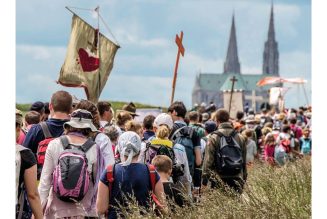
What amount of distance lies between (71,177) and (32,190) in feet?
2.99

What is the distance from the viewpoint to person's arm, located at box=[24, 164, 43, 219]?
6.32 metres

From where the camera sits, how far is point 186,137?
11.5m

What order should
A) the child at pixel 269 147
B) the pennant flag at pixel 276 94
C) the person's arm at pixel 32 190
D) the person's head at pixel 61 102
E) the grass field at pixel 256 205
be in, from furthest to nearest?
1. the pennant flag at pixel 276 94
2. the child at pixel 269 147
3. the person's head at pixel 61 102
4. the grass field at pixel 256 205
5. the person's arm at pixel 32 190

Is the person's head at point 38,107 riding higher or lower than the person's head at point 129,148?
higher

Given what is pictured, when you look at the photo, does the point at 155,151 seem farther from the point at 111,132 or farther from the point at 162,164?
the point at 162,164

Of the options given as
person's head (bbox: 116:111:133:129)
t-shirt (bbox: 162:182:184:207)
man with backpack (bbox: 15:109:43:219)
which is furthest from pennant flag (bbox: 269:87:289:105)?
man with backpack (bbox: 15:109:43:219)

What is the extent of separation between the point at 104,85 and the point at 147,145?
6647 mm

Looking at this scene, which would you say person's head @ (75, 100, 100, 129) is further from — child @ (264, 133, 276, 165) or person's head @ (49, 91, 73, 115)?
child @ (264, 133, 276, 165)

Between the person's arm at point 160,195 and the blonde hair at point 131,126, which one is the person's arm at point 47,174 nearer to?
the person's arm at point 160,195

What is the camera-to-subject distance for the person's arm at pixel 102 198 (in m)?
7.57

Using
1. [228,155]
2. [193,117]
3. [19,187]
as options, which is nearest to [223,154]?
[228,155]

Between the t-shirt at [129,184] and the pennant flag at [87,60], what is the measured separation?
820cm

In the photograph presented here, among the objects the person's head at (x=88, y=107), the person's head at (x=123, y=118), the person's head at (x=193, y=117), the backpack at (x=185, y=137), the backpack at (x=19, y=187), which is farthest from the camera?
the person's head at (x=193, y=117)

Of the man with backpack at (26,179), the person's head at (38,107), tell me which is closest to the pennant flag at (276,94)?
the person's head at (38,107)
